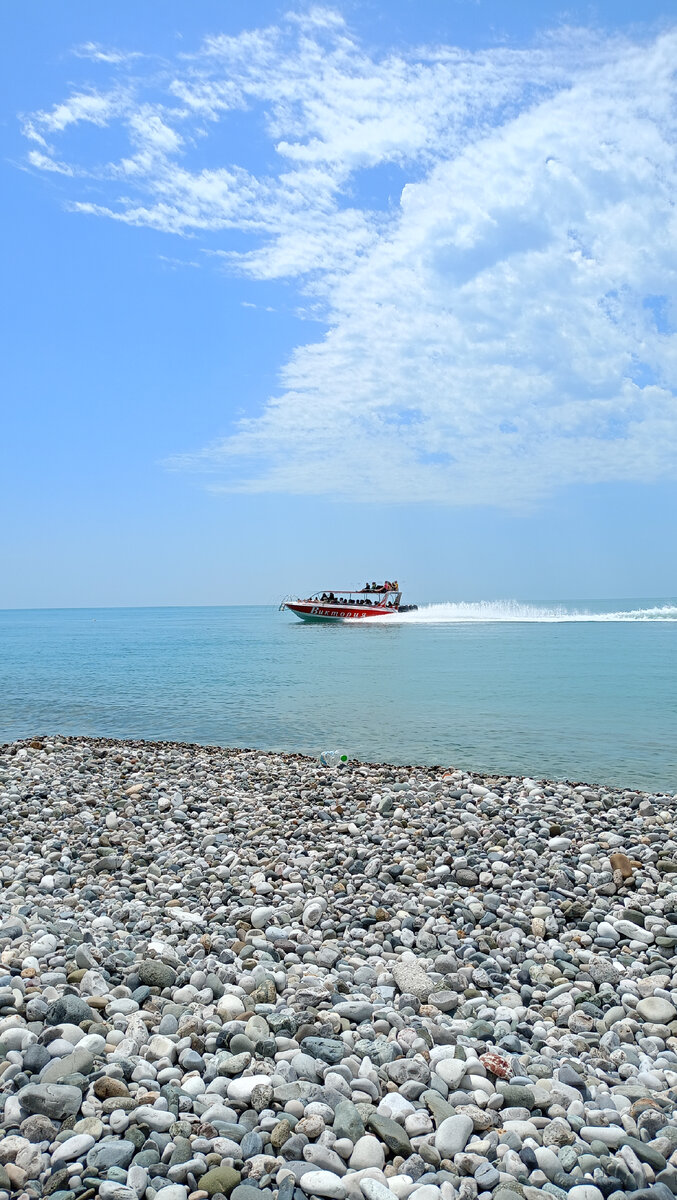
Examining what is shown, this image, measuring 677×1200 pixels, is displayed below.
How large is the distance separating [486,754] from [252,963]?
9.01 metres

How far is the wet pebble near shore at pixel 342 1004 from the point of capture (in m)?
3.16

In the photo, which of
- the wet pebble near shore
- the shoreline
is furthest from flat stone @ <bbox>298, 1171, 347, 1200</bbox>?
the shoreline

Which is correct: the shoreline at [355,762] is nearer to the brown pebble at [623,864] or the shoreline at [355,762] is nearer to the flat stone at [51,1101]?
the brown pebble at [623,864]

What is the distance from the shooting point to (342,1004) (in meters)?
4.30

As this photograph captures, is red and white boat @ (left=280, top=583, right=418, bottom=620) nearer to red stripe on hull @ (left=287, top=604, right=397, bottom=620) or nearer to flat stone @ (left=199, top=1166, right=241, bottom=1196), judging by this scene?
red stripe on hull @ (left=287, top=604, right=397, bottom=620)

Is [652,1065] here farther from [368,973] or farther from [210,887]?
[210,887]

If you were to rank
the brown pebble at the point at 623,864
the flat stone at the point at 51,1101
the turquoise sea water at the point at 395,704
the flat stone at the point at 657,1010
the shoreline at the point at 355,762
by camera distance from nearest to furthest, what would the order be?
the flat stone at the point at 51,1101
the flat stone at the point at 657,1010
the brown pebble at the point at 623,864
the shoreline at the point at 355,762
the turquoise sea water at the point at 395,704

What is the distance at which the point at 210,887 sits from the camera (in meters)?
6.25

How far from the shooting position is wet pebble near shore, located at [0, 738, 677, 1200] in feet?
10.4

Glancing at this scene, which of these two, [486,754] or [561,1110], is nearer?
[561,1110]

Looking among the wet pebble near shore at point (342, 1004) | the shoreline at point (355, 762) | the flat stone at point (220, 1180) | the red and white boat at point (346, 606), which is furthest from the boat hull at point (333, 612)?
the flat stone at point (220, 1180)

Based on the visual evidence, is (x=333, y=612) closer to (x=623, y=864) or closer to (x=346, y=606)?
(x=346, y=606)


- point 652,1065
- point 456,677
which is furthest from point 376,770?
point 456,677

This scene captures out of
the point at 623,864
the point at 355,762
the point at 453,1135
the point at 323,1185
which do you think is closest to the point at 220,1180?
the point at 323,1185
